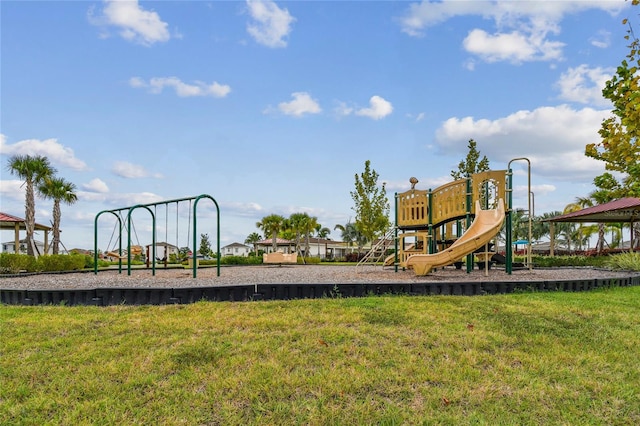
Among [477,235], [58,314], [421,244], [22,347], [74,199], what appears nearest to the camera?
[22,347]

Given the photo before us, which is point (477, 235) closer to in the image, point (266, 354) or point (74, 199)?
point (266, 354)

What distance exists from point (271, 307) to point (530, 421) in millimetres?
3673

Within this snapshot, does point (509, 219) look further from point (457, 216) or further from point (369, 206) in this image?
point (369, 206)

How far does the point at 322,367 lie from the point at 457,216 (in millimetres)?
8360

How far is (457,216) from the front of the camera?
11.4 meters

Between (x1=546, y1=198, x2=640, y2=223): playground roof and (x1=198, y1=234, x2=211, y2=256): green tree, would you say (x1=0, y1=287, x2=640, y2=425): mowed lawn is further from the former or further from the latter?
(x1=198, y1=234, x2=211, y2=256): green tree

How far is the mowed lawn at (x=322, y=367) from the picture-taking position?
3199mm

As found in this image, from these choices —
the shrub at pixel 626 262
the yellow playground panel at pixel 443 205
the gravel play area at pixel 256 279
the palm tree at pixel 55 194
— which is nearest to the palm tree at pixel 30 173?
the palm tree at pixel 55 194

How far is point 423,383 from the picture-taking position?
3580 mm

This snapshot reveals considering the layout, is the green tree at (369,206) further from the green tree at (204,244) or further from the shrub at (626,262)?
the green tree at (204,244)

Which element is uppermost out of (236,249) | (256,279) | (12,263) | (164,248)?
(164,248)

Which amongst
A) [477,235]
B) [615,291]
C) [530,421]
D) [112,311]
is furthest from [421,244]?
[530,421]

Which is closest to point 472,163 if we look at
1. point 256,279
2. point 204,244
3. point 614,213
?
point 614,213

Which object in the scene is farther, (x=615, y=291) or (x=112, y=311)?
(x=615, y=291)
